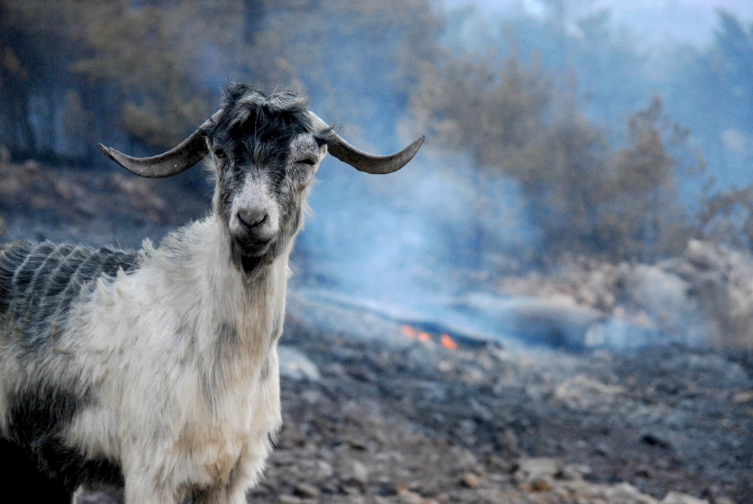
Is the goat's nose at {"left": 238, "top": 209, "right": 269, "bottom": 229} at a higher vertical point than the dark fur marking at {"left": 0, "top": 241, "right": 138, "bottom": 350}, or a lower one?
higher

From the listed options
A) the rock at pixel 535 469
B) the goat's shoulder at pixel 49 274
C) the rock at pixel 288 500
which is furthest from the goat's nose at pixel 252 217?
the rock at pixel 535 469

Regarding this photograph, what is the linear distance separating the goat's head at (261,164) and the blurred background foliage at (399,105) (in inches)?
506

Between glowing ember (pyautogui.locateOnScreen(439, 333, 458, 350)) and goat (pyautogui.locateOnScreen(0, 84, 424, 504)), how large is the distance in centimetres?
799

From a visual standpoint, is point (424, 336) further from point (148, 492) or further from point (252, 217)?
point (252, 217)

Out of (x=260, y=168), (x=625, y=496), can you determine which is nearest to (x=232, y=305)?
(x=260, y=168)

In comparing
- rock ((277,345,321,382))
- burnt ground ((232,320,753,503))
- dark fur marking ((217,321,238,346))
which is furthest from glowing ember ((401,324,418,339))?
dark fur marking ((217,321,238,346))

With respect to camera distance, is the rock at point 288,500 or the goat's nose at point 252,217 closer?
the goat's nose at point 252,217

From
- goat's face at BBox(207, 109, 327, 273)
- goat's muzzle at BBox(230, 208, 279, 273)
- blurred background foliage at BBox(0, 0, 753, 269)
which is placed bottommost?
goat's muzzle at BBox(230, 208, 279, 273)

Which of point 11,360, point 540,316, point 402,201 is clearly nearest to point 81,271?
point 11,360

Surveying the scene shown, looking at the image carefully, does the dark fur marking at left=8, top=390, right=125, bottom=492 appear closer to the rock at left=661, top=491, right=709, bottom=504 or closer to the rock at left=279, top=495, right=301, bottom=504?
the rock at left=279, top=495, right=301, bottom=504

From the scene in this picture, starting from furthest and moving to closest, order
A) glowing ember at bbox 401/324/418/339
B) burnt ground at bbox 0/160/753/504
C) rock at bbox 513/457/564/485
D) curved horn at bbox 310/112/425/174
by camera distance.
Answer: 1. glowing ember at bbox 401/324/418/339
2. rock at bbox 513/457/564/485
3. burnt ground at bbox 0/160/753/504
4. curved horn at bbox 310/112/425/174

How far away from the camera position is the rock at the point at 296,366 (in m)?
7.29

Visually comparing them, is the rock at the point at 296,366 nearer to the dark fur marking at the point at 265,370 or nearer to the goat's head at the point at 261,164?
the dark fur marking at the point at 265,370

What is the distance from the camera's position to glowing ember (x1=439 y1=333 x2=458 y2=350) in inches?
427
